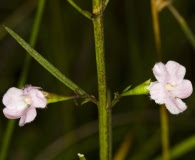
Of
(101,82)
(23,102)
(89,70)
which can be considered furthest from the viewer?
(89,70)

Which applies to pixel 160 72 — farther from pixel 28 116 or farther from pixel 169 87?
pixel 28 116

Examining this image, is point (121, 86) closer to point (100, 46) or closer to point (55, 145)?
point (55, 145)

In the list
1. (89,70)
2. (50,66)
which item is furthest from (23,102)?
(89,70)

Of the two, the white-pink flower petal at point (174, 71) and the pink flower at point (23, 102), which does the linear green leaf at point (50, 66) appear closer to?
the pink flower at point (23, 102)

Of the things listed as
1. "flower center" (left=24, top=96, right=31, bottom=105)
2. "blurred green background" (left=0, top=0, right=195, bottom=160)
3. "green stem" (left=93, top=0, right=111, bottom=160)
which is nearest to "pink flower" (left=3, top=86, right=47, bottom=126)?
"flower center" (left=24, top=96, right=31, bottom=105)

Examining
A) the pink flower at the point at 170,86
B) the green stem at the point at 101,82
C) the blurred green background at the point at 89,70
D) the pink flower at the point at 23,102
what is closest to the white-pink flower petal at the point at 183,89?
the pink flower at the point at 170,86

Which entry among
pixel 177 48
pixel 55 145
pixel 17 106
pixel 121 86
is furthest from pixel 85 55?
pixel 17 106
